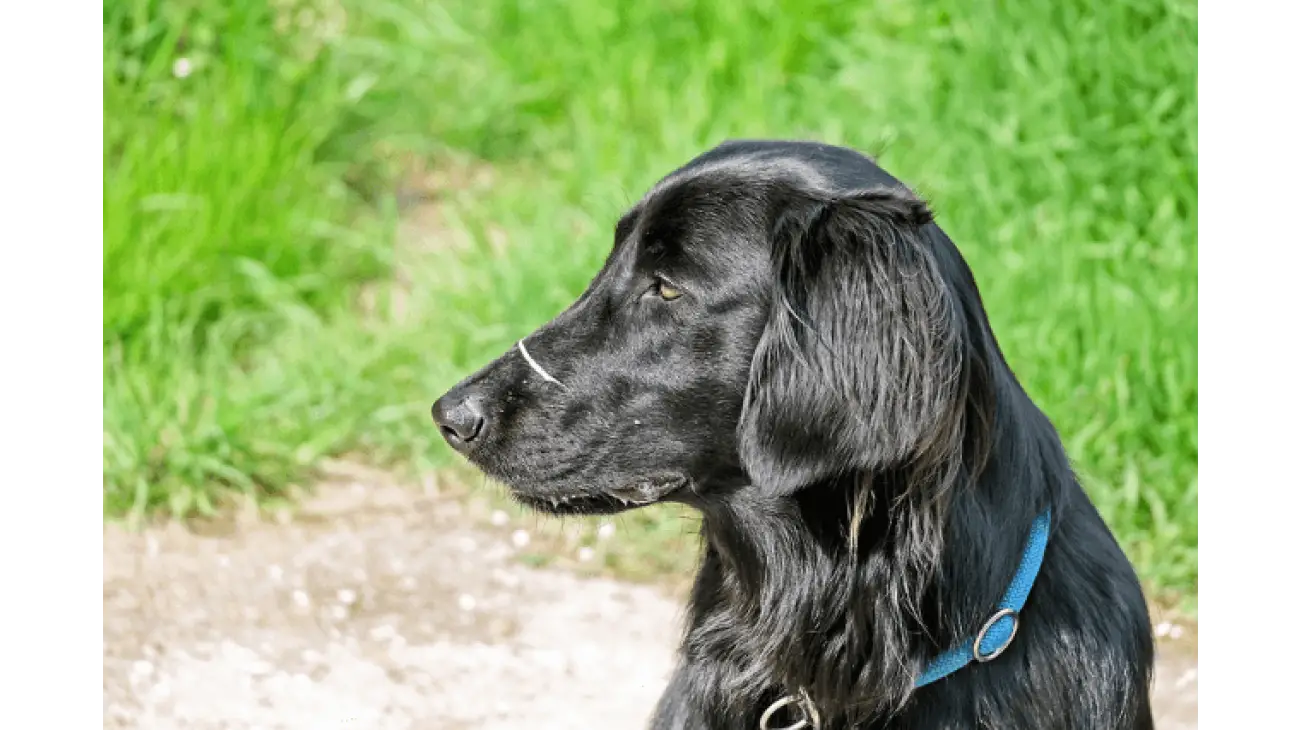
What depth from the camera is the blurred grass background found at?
4773mm

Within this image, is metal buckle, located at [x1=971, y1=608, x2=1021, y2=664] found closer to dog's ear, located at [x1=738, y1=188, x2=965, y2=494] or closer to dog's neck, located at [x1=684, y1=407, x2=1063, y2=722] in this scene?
dog's neck, located at [x1=684, y1=407, x2=1063, y2=722]

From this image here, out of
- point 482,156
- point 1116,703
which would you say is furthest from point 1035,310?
point 482,156

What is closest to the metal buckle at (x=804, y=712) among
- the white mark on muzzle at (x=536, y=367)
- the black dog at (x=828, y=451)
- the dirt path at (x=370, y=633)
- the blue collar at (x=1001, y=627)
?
the black dog at (x=828, y=451)

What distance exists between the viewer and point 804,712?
2.69 m

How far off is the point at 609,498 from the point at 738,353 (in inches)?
15.7

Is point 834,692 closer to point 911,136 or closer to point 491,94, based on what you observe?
point 911,136

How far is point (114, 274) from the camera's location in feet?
17.8

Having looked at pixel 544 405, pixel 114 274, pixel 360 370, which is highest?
pixel 544 405

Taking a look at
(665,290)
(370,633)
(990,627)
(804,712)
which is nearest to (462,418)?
(665,290)

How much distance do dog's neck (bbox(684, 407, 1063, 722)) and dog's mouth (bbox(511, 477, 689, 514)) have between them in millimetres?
111

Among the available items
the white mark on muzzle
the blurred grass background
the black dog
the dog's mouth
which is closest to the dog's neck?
the black dog
